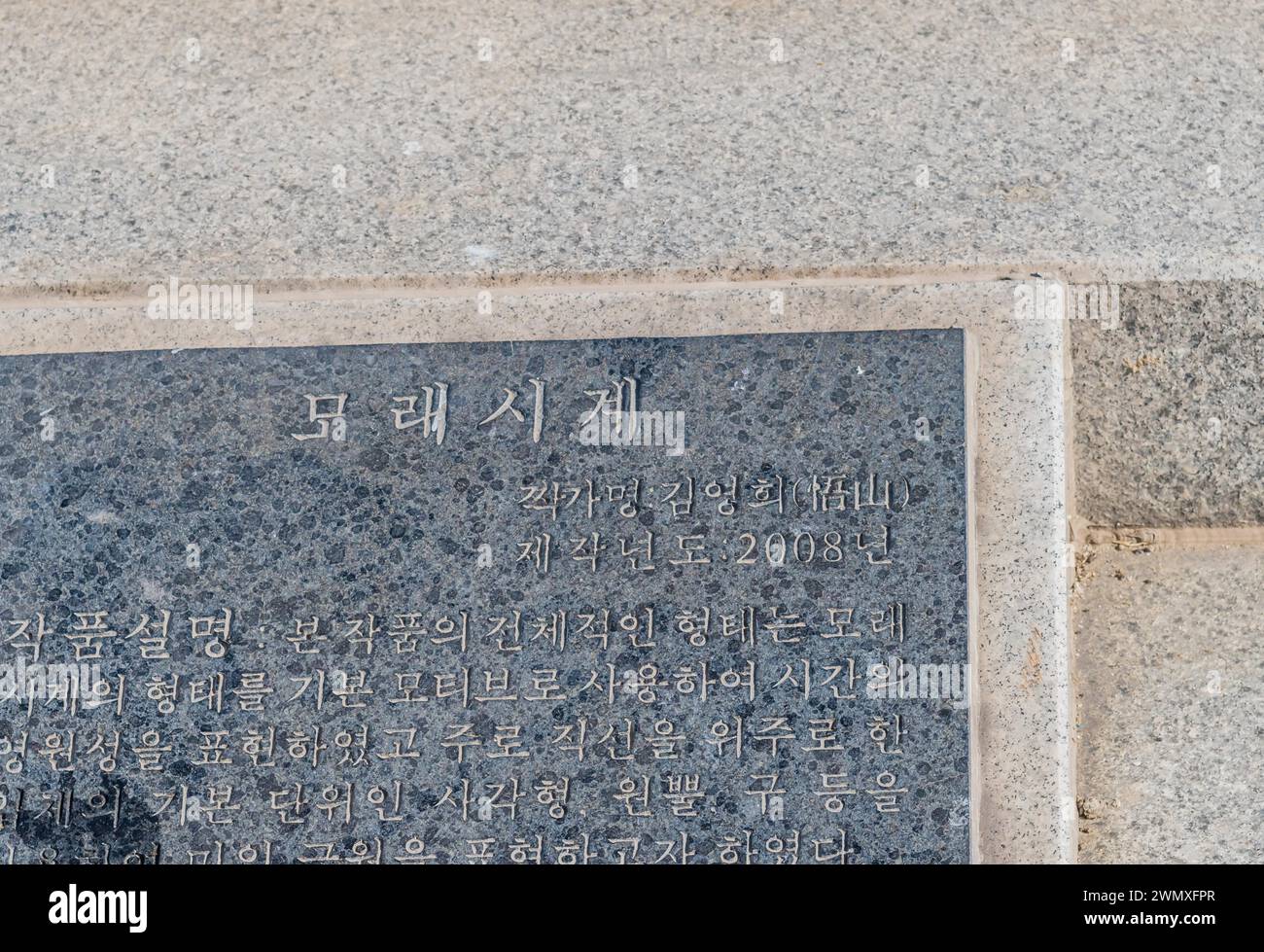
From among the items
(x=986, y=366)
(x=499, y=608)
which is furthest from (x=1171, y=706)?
(x=499, y=608)

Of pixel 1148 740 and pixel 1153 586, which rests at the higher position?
pixel 1153 586

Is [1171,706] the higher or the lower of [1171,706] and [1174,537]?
the lower

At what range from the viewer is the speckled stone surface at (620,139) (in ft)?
9.76

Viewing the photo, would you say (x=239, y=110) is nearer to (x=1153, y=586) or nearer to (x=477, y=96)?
(x=477, y=96)

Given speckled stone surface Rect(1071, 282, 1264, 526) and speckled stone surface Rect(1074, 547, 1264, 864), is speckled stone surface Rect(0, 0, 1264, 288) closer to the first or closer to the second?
speckled stone surface Rect(1071, 282, 1264, 526)

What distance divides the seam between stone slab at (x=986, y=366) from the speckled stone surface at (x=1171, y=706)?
0.27 metres

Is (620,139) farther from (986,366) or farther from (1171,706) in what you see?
(1171,706)

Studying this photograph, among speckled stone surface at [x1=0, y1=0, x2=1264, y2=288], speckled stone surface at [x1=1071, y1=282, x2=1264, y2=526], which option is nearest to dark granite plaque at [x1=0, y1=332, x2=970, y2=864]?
speckled stone surface at [x1=0, y1=0, x2=1264, y2=288]

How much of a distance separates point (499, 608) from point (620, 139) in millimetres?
1308

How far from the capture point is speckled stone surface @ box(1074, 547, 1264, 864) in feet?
9.47

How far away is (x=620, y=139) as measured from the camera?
10.2 ft

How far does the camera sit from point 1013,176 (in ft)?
9.94
